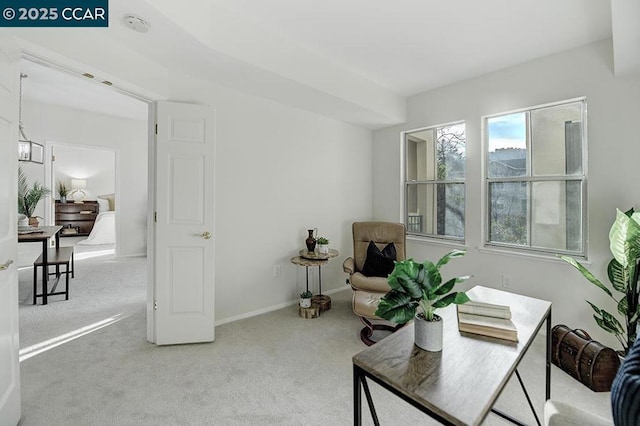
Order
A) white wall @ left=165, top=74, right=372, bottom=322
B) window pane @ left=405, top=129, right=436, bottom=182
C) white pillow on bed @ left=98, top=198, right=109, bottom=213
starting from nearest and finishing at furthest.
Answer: white wall @ left=165, top=74, right=372, bottom=322 < window pane @ left=405, top=129, right=436, bottom=182 < white pillow on bed @ left=98, top=198, right=109, bottom=213

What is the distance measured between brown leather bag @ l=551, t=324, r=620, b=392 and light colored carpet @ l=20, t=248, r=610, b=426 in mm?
65

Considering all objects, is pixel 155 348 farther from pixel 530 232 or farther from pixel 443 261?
pixel 530 232

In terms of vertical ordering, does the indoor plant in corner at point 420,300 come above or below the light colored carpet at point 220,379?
above

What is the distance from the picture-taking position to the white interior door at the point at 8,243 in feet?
4.63

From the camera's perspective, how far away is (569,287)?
8.61ft

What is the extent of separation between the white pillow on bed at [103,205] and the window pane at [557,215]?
9952 millimetres

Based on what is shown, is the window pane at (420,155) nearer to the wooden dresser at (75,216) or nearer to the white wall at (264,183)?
the white wall at (264,183)

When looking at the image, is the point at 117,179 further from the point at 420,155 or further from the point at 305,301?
the point at 420,155

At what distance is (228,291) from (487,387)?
2540mm

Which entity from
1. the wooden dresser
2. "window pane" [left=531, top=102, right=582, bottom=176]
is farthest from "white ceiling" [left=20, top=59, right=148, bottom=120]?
"window pane" [left=531, top=102, right=582, bottom=176]

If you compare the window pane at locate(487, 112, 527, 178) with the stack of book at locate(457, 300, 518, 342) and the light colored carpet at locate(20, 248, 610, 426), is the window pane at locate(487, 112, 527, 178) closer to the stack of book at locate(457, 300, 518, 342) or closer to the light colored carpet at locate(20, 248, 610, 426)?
the light colored carpet at locate(20, 248, 610, 426)

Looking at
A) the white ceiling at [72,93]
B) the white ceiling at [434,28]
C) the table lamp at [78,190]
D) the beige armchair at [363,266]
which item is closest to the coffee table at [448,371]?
the beige armchair at [363,266]

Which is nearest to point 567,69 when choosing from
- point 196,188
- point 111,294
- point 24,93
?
point 196,188

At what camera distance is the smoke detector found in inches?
70.2
